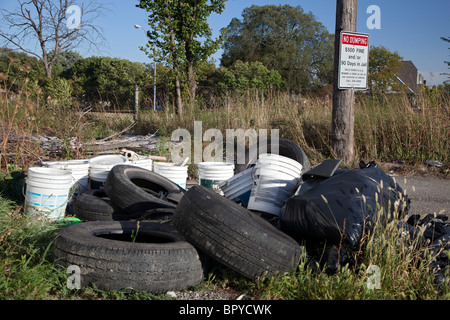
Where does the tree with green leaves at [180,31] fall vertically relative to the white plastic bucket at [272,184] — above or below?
above

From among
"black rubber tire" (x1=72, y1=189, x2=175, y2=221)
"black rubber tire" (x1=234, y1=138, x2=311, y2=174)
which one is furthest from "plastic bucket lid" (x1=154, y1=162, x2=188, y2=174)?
"black rubber tire" (x1=72, y1=189, x2=175, y2=221)

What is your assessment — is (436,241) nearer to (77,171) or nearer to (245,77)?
(77,171)

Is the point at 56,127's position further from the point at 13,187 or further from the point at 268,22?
the point at 268,22

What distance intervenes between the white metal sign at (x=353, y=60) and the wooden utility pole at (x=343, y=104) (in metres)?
0.08

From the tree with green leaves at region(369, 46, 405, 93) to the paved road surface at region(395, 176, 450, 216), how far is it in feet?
106

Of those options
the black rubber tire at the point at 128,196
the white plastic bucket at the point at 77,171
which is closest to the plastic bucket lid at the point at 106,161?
the white plastic bucket at the point at 77,171

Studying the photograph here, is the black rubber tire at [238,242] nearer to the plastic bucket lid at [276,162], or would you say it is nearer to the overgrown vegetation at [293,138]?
the overgrown vegetation at [293,138]

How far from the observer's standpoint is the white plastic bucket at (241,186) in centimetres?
386

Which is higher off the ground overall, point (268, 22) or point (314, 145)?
point (268, 22)

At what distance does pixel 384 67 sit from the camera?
3653 cm

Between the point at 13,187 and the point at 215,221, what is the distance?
300 cm

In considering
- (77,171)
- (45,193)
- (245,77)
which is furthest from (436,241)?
(245,77)
